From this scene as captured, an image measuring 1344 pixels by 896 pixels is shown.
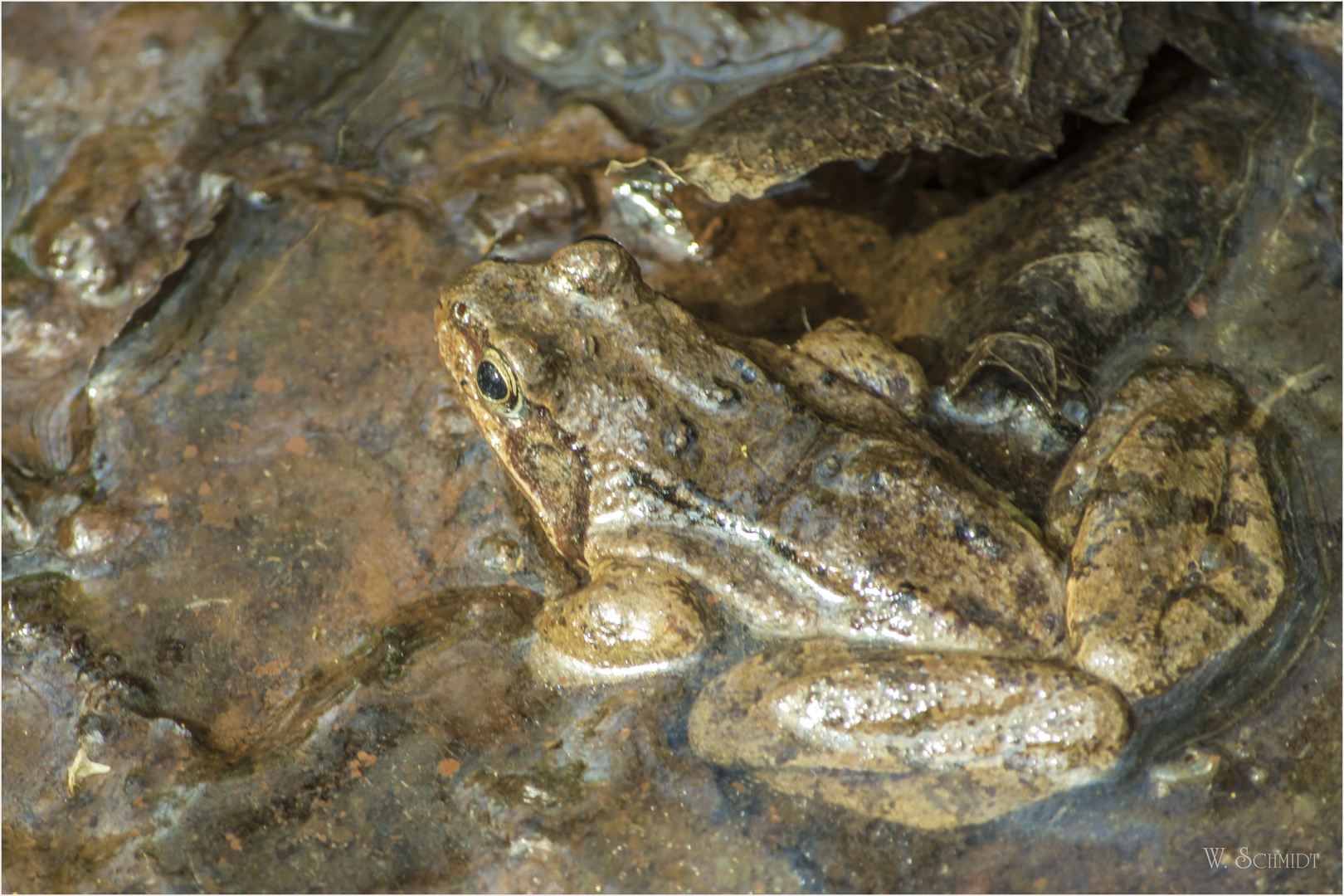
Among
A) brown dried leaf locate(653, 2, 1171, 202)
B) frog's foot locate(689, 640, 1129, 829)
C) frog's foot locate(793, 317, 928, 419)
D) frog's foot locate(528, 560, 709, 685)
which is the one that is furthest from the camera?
brown dried leaf locate(653, 2, 1171, 202)

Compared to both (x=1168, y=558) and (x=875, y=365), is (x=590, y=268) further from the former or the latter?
(x=1168, y=558)

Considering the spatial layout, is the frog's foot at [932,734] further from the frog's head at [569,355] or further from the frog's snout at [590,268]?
the frog's snout at [590,268]

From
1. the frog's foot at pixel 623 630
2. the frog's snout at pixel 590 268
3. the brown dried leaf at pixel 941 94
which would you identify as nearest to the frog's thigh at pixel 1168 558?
the frog's foot at pixel 623 630

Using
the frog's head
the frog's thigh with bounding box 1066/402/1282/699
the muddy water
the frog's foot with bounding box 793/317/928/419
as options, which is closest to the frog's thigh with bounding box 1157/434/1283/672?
the frog's thigh with bounding box 1066/402/1282/699

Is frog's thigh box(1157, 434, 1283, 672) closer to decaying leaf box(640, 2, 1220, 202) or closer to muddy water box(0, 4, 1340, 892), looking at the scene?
muddy water box(0, 4, 1340, 892)

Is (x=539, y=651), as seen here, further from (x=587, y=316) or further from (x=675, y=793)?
(x=587, y=316)

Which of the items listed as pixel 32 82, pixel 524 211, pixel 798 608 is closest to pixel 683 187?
pixel 524 211
